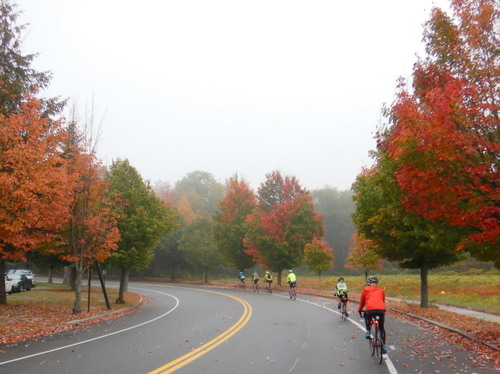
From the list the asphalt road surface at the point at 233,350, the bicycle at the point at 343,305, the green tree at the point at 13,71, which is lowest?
the asphalt road surface at the point at 233,350

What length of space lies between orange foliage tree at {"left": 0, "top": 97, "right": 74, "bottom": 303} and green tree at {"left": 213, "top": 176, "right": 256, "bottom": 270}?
1033 inches

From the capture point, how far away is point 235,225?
141ft

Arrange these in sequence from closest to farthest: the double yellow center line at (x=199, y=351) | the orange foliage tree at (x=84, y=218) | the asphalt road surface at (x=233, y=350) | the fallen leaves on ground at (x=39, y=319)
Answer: the double yellow center line at (x=199, y=351), the asphalt road surface at (x=233, y=350), the fallen leaves on ground at (x=39, y=319), the orange foliage tree at (x=84, y=218)

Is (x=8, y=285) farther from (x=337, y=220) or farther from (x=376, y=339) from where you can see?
(x=337, y=220)

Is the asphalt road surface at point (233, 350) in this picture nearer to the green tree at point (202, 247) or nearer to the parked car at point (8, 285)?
the parked car at point (8, 285)

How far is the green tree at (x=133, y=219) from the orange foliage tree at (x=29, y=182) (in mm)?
5769

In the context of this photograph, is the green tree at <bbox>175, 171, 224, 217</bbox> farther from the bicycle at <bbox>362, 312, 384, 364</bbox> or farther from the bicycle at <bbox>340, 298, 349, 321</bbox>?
the bicycle at <bbox>362, 312, 384, 364</bbox>

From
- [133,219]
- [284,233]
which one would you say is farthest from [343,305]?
[284,233]

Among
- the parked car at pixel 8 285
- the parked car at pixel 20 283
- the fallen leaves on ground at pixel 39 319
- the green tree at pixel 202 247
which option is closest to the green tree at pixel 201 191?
the green tree at pixel 202 247

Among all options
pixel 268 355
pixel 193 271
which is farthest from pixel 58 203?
pixel 193 271

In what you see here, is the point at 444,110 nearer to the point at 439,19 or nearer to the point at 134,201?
the point at 439,19

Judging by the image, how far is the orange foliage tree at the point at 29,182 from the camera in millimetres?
13484

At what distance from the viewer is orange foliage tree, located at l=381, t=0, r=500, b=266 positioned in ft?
28.1

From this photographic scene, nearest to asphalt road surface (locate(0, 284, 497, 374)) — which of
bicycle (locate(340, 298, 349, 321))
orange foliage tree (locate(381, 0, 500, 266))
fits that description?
bicycle (locate(340, 298, 349, 321))
